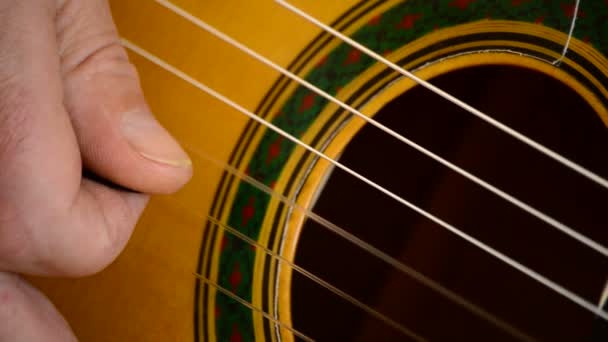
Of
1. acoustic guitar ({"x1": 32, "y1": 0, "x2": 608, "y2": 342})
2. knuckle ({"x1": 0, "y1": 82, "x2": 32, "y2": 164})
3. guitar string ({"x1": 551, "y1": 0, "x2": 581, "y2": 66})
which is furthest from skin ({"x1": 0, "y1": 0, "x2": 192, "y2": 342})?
guitar string ({"x1": 551, "y1": 0, "x2": 581, "y2": 66})

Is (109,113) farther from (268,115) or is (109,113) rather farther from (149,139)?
(268,115)

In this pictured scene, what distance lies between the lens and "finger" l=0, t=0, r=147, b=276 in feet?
1.50

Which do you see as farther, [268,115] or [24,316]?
[268,115]

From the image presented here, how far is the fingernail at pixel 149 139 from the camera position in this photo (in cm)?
52

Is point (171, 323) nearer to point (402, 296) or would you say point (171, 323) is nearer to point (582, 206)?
point (402, 296)

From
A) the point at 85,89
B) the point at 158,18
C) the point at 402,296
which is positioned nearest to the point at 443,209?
the point at 402,296

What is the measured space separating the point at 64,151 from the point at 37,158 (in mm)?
25

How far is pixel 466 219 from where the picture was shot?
1370 millimetres

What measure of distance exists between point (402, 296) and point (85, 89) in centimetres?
112

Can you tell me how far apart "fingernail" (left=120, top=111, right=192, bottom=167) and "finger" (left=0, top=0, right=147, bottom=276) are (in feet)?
0.17

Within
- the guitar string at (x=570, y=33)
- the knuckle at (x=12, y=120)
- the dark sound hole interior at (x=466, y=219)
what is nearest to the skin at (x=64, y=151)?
the knuckle at (x=12, y=120)

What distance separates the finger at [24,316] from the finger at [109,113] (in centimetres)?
17

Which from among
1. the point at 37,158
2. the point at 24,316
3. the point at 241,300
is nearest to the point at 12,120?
the point at 37,158

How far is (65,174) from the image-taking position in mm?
476
